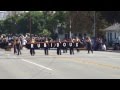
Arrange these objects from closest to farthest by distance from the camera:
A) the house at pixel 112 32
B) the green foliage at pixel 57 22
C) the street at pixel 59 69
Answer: the street at pixel 59 69
the house at pixel 112 32
the green foliage at pixel 57 22

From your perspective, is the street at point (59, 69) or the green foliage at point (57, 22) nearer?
the street at point (59, 69)

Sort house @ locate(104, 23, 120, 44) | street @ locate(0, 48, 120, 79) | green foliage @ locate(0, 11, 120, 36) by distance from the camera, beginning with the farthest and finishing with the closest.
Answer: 1. green foliage @ locate(0, 11, 120, 36)
2. house @ locate(104, 23, 120, 44)
3. street @ locate(0, 48, 120, 79)

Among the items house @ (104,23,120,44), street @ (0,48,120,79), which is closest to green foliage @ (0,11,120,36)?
house @ (104,23,120,44)

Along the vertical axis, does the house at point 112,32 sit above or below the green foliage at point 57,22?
below

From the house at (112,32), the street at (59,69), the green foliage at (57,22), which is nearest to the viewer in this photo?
the street at (59,69)

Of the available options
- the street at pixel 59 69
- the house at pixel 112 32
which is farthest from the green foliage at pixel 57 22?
the street at pixel 59 69

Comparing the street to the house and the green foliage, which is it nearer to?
the green foliage

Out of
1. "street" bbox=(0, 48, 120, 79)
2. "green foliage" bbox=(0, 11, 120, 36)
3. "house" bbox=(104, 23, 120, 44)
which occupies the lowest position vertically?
"street" bbox=(0, 48, 120, 79)

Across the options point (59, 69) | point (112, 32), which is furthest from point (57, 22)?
point (59, 69)

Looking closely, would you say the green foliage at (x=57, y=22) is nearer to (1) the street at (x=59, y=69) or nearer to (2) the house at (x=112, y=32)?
(2) the house at (x=112, y=32)
